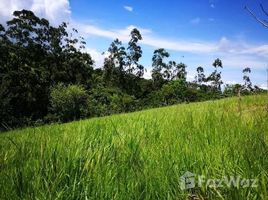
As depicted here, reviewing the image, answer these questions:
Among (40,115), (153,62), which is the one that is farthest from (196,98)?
(40,115)

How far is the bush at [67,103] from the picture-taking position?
49438 millimetres

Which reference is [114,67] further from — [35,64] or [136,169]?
[136,169]

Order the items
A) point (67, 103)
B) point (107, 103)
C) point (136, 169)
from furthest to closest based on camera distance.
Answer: point (107, 103), point (67, 103), point (136, 169)

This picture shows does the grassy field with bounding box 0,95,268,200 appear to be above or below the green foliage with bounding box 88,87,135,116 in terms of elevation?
above

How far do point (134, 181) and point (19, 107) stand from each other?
5166cm

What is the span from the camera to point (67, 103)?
49.8m

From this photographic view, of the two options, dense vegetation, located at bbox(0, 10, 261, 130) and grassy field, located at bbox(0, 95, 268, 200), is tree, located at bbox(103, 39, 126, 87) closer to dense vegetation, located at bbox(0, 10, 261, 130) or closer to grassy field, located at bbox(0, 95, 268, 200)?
dense vegetation, located at bbox(0, 10, 261, 130)

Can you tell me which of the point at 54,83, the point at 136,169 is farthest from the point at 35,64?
the point at 136,169

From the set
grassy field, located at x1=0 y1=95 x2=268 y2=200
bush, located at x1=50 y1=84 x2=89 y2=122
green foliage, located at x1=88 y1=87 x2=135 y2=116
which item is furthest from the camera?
green foliage, located at x1=88 y1=87 x2=135 y2=116

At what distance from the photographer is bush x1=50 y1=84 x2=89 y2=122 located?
49438 millimetres

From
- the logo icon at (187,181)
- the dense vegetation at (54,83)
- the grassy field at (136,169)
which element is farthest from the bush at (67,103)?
the logo icon at (187,181)

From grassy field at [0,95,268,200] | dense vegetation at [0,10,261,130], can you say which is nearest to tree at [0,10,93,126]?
dense vegetation at [0,10,261,130]

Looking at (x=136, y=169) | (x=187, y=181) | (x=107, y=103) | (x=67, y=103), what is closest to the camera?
(x=187, y=181)

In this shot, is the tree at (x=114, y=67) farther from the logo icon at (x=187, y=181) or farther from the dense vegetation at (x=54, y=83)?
the logo icon at (x=187, y=181)
